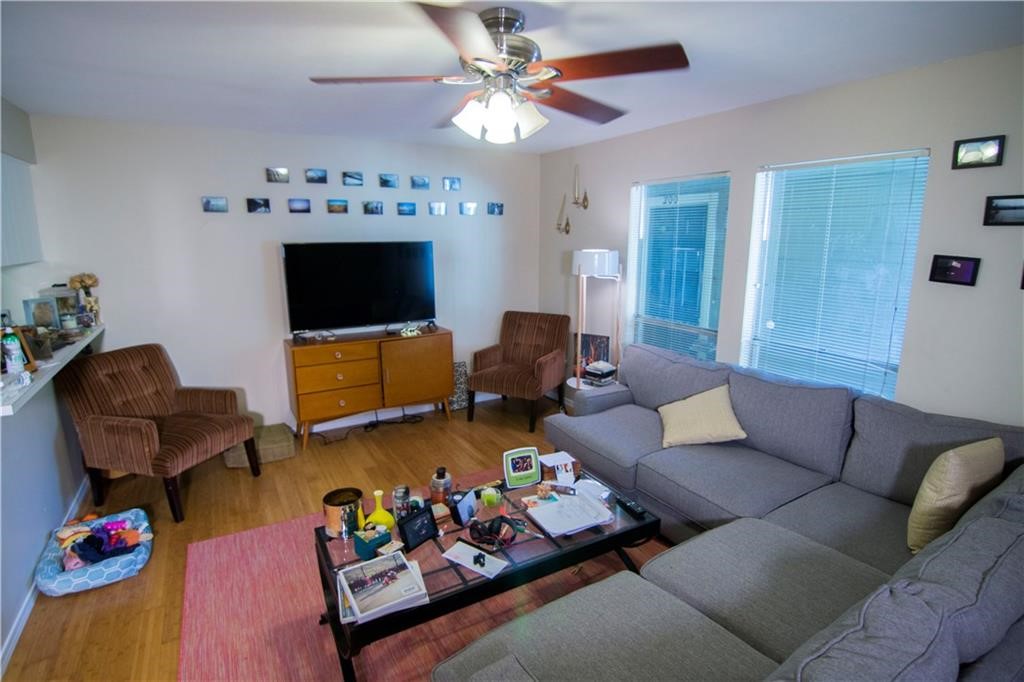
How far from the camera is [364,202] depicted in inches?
162

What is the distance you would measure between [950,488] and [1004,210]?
1.18 meters

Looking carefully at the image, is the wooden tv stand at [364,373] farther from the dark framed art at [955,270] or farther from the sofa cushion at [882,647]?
the sofa cushion at [882,647]

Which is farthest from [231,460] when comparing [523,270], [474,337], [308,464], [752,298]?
[752,298]

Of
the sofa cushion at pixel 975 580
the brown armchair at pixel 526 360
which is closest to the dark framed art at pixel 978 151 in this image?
the sofa cushion at pixel 975 580

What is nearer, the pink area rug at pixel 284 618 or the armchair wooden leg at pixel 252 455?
the pink area rug at pixel 284 618

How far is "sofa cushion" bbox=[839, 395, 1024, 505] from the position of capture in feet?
6.68

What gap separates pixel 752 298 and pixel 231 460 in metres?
3.58

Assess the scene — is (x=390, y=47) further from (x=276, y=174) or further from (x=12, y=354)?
(x=276, y=174)

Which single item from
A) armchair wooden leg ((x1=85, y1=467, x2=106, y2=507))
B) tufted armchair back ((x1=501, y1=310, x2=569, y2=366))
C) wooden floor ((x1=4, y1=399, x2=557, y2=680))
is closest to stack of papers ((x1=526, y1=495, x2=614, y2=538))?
wooden floor ((x1=4, y1=399, x2=557, y2=680))

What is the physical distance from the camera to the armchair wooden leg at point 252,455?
3.29m

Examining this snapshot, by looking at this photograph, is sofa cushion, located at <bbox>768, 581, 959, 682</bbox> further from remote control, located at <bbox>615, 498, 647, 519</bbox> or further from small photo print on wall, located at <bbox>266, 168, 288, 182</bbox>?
small photo print on wall, located at <bbox>266, 168, 288, 182</bbox>

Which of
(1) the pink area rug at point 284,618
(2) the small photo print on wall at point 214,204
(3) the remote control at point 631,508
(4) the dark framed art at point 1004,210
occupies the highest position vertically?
(2) the small photo print on wall at point 214,204

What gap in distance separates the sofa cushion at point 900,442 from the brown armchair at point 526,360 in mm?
2181

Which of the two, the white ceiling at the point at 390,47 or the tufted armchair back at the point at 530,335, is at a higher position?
the white ceiling at the point at 390,47
